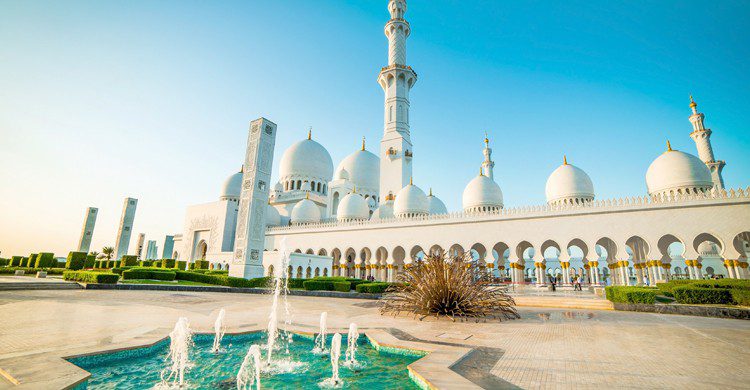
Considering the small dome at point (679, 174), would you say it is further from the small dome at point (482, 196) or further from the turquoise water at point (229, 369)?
the turquoise water at point (229, 369)

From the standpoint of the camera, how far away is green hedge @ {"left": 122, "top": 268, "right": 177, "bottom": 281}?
19.0 metres

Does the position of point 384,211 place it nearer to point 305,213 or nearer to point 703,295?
point 305,213

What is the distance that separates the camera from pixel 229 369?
14.9ft

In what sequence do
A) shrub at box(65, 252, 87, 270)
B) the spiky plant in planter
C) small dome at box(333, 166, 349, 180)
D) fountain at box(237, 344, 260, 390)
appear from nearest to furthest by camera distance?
1. fountain at box(237, 344, 260, 390)
2. the spiky plant in planter
3. shrub at box(65, 252, 87, 270)
4. small dome at box(333, 166, 349, 180)

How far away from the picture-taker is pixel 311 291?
16.2 m

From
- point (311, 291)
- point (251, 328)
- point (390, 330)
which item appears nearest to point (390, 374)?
point (390, 330)

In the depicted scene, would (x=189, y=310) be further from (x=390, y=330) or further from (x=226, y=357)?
(x=390, y=330)

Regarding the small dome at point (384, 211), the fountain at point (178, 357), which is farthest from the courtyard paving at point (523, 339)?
the small dome at point (384, 211)

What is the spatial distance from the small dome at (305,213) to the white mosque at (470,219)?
108 millimetres

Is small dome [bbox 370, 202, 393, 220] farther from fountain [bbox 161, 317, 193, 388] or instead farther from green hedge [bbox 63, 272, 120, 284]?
fountain [bbox 161, 317, 193, 388]

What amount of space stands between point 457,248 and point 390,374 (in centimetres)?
2425

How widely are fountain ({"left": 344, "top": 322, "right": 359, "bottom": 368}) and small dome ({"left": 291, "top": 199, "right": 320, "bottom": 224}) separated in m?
30.0

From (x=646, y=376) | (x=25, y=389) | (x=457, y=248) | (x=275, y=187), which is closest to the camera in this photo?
(x=25, y=389)

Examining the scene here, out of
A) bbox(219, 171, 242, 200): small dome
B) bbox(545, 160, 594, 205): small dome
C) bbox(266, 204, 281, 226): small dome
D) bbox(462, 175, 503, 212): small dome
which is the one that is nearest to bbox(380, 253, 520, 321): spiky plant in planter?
bbox(545, 160, 594, 205): small dome
